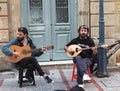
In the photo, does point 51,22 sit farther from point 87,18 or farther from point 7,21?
point 7,21

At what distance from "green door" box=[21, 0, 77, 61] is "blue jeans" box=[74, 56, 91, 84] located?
2.39 m

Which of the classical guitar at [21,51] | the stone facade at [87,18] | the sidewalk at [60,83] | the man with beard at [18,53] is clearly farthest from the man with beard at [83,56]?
Answer: the stone facade at [87,18]

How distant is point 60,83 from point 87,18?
8.27 feet

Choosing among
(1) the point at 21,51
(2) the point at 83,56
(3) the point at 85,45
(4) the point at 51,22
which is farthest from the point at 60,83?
(4) the point at 51,22

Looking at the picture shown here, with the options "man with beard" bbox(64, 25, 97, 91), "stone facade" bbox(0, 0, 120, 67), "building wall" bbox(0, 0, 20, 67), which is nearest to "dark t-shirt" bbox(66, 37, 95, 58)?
"man with beard" bbox(64, 25, 97, 91)

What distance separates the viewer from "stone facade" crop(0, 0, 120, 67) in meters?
10.2

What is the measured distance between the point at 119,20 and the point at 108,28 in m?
0.42

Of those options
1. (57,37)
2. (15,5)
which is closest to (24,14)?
(15,5)

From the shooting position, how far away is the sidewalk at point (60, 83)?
328 inches

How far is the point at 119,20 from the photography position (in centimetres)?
1073

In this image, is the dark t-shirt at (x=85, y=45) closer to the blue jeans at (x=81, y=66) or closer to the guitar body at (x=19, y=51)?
the blue jeans at (x=81, y=66)

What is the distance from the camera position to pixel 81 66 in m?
8.25

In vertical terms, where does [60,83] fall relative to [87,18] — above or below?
below

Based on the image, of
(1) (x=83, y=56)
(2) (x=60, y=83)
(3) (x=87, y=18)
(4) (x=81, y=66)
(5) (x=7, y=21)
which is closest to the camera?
(4) (x=81, y=66)
